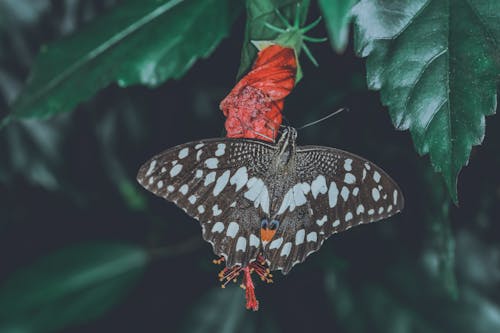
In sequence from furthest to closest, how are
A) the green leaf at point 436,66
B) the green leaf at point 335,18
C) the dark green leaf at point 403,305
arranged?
the dark green leaf at point 403,305 → the green leaf at point 436,66 → the green leaf at point 335,18

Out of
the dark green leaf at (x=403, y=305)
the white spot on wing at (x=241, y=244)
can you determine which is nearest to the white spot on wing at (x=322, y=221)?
the white spot on wing at (x=241, y=244)

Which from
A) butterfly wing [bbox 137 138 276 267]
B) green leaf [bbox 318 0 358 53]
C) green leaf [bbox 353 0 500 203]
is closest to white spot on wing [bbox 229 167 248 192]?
butterfly wing [bbox 137 138 276 267]

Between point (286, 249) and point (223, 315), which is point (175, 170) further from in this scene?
point (223, 315)

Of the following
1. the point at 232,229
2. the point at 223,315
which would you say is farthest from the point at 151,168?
the point at 223,315

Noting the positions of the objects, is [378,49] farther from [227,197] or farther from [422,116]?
[227,197]

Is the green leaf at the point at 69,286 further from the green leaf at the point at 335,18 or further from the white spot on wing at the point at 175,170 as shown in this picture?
the green leaf at the point at 335,18

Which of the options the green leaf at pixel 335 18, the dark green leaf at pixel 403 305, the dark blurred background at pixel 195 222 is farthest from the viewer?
the dark green leaf at pixel 403 305

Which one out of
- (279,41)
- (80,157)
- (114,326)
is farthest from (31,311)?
(279,41)
